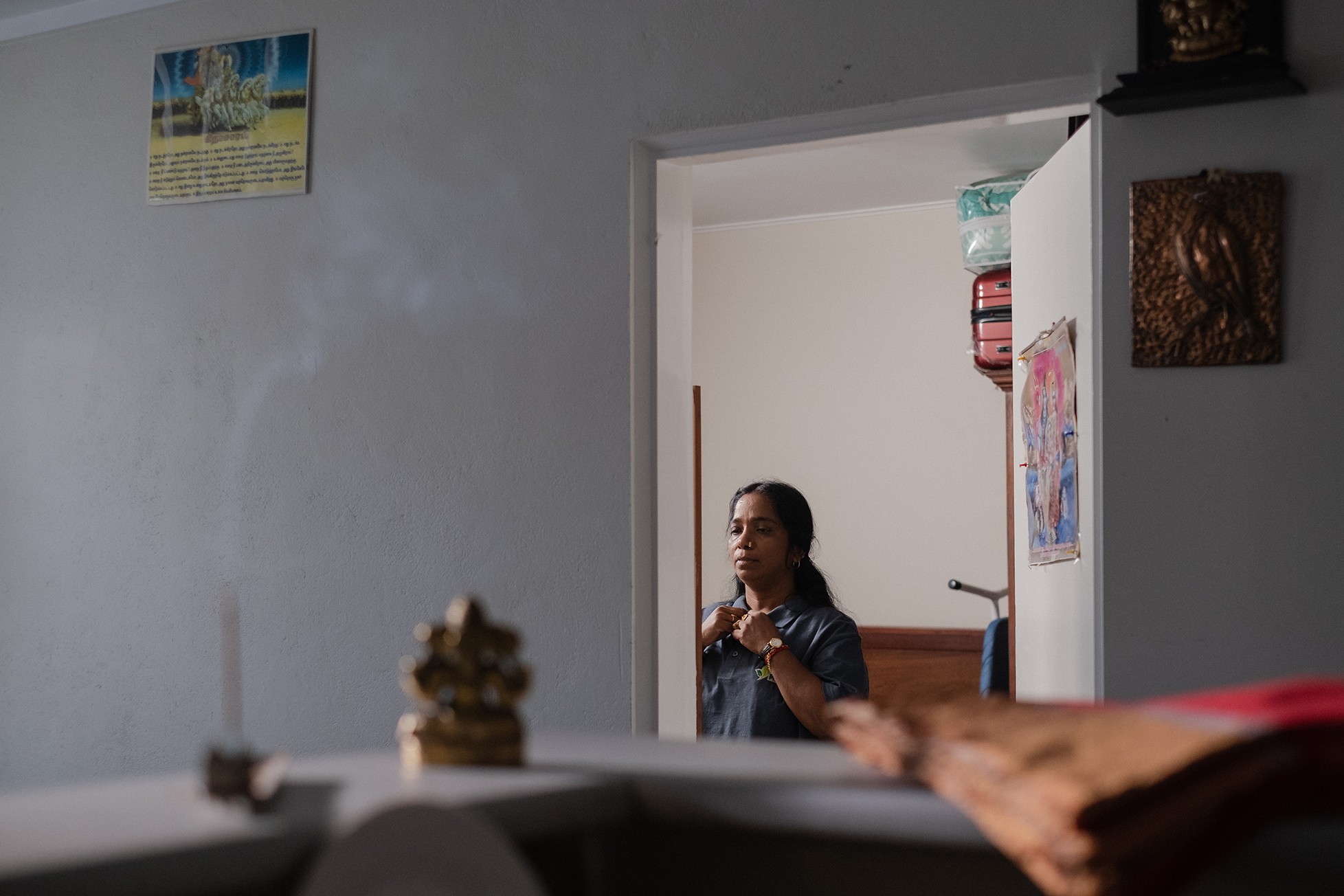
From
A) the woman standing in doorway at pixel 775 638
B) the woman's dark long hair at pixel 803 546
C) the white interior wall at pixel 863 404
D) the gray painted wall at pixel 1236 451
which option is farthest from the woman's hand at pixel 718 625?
the white interior wall at pixel 863 404

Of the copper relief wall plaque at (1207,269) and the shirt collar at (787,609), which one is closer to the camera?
the copper relief wall plaque at (1207,269)

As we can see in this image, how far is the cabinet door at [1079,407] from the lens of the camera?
A: 2.44m

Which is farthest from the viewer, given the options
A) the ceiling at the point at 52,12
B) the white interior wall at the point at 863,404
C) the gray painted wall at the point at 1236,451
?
the white interior wall at the point at 863,404

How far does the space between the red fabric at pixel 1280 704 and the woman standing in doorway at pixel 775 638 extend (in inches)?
74.3

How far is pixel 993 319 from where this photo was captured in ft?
16.4

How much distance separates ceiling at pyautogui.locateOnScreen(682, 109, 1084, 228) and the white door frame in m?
1.25

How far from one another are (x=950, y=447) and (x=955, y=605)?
73 centimetres

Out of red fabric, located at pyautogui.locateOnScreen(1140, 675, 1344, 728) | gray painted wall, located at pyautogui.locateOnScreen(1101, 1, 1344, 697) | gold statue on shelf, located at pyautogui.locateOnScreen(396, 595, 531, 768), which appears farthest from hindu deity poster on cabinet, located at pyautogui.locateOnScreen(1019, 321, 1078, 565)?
gold statue on shelf, located at pyautogui.locateOnScreen(396, 595, 531, 768)

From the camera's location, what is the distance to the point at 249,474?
322 cm

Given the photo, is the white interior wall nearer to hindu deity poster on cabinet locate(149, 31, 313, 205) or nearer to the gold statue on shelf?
hindu deity poster on cabinet locate(149, 31, 313, 205)

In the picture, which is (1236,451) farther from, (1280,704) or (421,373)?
(421,373)

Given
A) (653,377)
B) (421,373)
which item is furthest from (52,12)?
(653,377)

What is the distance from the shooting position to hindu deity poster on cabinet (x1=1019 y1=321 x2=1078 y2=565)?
8.35 ft

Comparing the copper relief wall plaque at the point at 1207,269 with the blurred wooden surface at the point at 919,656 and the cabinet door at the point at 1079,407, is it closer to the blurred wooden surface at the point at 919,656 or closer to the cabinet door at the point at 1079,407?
the cabinet door at the point at 1079,407
